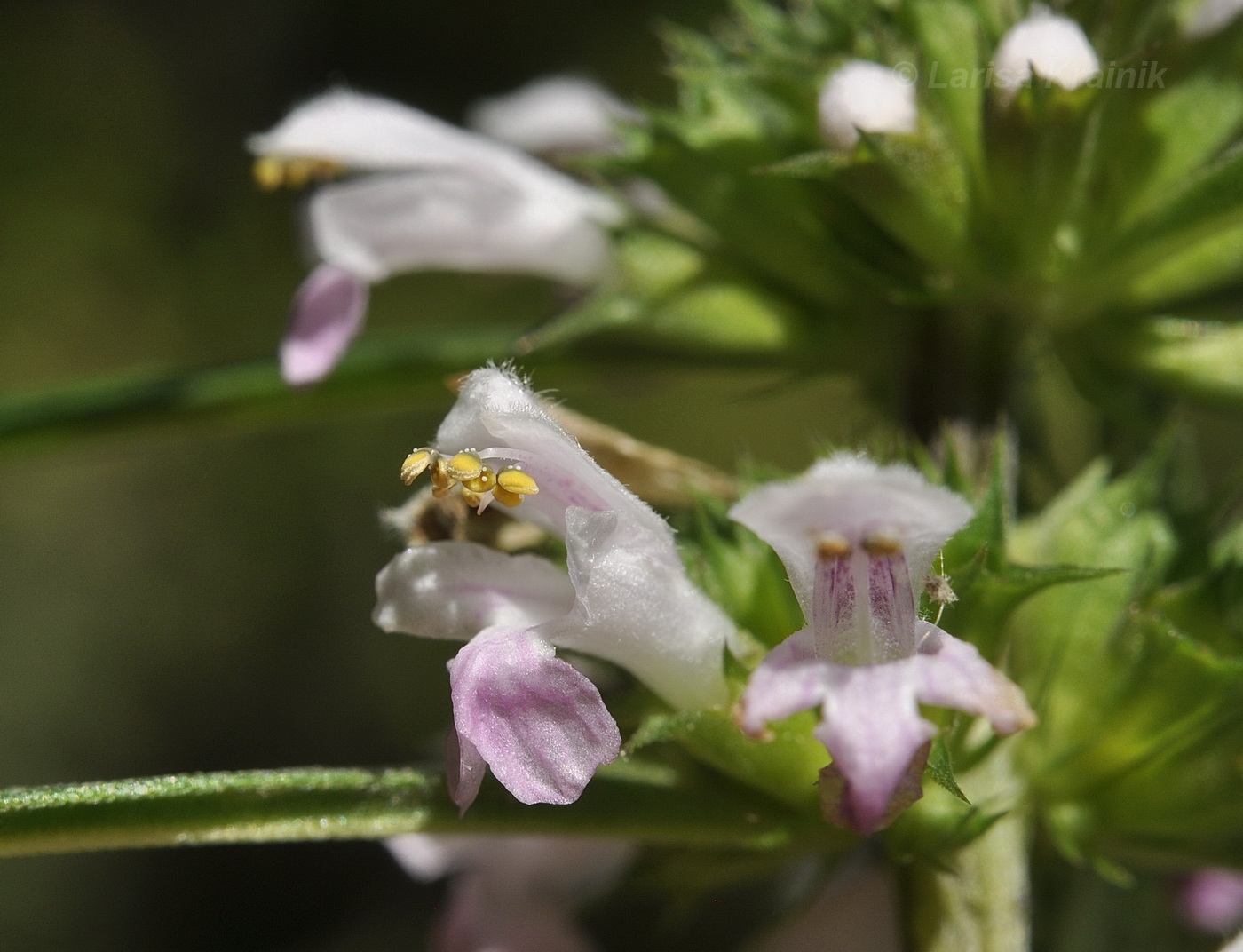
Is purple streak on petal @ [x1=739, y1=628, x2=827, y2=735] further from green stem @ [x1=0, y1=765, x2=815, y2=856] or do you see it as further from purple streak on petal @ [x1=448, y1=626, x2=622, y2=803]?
green stem @ [x1=0, y1=765, x2=815, y2=856]

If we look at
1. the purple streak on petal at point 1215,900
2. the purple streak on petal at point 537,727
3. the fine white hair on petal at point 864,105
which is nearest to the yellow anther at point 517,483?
the purple streak on petal at point 537,727

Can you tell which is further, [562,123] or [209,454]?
[209,454]

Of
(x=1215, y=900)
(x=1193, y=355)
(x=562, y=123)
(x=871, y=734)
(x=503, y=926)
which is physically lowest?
(x=1215, y=900)

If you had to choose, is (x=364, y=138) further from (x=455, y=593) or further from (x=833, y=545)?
(x=833, y=545)

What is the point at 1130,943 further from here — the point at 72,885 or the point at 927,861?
the point at 72,885

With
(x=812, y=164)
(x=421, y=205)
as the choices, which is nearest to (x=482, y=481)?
(x=812, y=164)

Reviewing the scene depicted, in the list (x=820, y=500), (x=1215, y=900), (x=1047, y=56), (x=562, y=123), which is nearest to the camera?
(x=820, y=500)

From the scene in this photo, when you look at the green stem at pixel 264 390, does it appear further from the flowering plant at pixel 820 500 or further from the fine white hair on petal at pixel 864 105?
the fine white hair on petal at pixel 864 105
